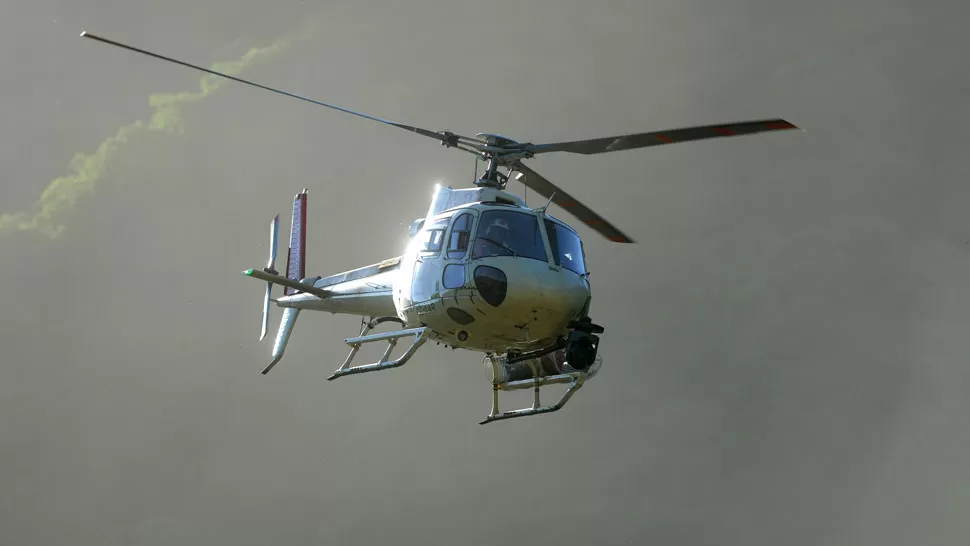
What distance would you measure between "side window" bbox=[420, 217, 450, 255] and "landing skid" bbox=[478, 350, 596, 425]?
9.68ft

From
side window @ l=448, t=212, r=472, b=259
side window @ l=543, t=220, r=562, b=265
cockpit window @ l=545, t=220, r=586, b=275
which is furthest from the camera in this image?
cockpit window @ l=545, t=220, r=586, b=275

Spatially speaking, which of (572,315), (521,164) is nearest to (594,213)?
(521,164)

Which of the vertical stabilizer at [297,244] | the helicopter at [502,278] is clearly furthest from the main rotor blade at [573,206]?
the vertical stabilizer at [297,244]

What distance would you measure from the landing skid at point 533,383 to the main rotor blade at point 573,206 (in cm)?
394

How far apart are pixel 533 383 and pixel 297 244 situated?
9710 mm

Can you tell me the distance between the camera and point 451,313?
67.6ft

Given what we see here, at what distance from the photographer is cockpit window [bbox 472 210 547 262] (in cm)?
2042

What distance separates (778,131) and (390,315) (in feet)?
34.7

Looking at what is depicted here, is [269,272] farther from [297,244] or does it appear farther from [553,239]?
[553,239]

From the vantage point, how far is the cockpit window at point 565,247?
20938mm

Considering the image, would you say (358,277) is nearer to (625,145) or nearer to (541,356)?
(541,356)

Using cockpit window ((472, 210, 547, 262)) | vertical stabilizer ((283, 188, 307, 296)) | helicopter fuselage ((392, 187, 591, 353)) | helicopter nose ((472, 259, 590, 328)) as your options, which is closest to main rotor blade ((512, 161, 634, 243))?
helicopter fuselage ((392, 187, 591, 353))

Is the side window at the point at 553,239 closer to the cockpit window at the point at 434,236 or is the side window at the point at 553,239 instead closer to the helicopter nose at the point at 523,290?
the helicopter nose at the point at 523,290

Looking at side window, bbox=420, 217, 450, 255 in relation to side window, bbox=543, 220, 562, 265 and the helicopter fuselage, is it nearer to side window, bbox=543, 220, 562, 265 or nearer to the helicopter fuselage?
the helicopter fuselage
